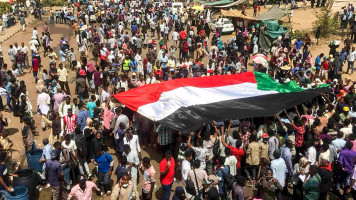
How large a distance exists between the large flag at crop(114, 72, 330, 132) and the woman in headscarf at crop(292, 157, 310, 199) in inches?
88.5

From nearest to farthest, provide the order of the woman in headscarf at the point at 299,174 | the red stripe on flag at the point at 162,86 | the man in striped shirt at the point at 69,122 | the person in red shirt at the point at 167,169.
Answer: the person in red shirt at the point at 167,169
the woman in headscarf at the point at 299,174
the man in striped shirt at the point at 69,122
the red stripe on flag at the point at 162,86

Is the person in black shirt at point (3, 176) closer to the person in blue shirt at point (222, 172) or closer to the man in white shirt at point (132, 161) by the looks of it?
the man in white shirt at point (132, 161)

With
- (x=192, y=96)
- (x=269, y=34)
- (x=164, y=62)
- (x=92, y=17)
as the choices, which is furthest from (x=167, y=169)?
(x=92, y=17)

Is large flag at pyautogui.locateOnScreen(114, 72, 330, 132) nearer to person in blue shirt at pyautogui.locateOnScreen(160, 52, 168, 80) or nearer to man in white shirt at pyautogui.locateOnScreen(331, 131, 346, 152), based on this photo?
man in white shirt at pyautogui.locateOnScreen(331, 131, 346, 152)

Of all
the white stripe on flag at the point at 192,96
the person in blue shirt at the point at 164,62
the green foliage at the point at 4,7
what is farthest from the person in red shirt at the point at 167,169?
the green foliage at the point at 4,7

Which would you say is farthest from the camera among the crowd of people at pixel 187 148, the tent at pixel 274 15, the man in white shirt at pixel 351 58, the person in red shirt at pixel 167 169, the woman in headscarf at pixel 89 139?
the tent at pixel 274 15

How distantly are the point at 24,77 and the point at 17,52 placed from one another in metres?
1.21

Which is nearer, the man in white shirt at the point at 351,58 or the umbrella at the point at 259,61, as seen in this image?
the umbrella at the point at 259,61

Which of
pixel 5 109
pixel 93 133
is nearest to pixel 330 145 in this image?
pixel 93 133

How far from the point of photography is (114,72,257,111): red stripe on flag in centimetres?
1020

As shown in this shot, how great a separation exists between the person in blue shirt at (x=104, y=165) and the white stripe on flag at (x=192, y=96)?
173cm

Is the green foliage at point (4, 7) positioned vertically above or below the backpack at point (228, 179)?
above

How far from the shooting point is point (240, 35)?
789 inches

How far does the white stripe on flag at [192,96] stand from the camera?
9.56m
